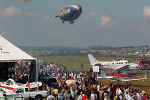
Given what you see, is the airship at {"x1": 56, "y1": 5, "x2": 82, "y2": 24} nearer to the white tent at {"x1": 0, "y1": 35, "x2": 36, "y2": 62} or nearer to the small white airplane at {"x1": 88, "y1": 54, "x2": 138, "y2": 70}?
the white tent at {"x1": 0, "y1": 35, "x2": 36, "y2": 62}

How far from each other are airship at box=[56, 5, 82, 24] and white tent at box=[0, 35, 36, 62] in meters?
21.9

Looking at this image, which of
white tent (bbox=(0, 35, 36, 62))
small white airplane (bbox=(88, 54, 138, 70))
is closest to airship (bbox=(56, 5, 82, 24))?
white tent (bbox=(0, 35, 36, 62))

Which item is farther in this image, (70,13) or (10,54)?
(70,13)

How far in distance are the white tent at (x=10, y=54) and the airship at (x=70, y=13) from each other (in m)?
21.9

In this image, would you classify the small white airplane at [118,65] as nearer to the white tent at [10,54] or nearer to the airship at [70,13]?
the airship at [70,13]

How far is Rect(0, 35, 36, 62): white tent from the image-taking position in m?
32.3

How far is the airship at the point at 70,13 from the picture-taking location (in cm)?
5731

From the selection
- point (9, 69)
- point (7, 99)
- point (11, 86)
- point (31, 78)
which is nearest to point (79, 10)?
point (9, 69)

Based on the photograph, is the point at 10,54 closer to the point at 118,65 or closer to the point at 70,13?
the point at 70,13

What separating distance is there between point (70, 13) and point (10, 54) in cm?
2560

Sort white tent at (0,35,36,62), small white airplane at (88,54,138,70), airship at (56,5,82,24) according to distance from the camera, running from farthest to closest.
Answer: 1. small white airplane at (88,54,138,70)
2. airship at (56,5,82,24)
3. white tent at (0,35,36,62)

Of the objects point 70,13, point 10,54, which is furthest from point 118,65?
point 10,54

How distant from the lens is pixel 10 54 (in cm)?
3350

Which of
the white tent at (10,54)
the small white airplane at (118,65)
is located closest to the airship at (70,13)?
the white tent at (10,54)
